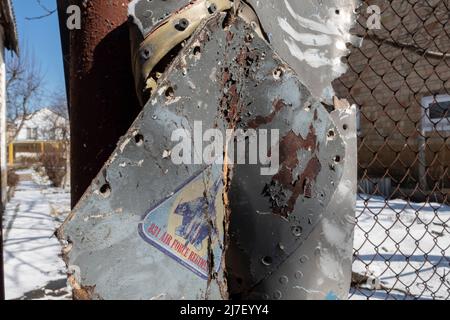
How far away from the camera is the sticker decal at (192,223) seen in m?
0.73

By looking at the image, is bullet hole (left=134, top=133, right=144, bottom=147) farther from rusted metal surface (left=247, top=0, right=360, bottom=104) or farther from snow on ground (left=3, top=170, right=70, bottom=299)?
snow on ground (left=3, top=170, right=70, bottom=299)

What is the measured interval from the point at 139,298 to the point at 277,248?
32 cm

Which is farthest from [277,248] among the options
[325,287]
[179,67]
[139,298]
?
[179,67]

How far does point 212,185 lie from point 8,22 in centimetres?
905

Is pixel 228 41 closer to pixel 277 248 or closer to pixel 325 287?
pixel 277 248

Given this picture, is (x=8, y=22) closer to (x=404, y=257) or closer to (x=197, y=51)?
(x=404, y=257)

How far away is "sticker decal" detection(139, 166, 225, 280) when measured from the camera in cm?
73

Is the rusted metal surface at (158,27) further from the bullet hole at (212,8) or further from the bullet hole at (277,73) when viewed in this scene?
the bullet hole at (277,73)

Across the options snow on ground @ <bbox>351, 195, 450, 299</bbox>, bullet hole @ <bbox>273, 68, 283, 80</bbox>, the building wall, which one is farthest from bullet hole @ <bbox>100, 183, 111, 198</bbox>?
the building wall

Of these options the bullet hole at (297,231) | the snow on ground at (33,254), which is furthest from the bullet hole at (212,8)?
the snow on ground at (33,254)

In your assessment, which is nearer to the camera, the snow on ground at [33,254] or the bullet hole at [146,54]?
the bullet hole at [146,54]

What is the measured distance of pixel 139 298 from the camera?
2.37 ft

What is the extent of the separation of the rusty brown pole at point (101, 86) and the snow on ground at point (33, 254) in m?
0.71

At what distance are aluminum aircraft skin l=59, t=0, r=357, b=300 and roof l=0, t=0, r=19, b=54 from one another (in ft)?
23.1
